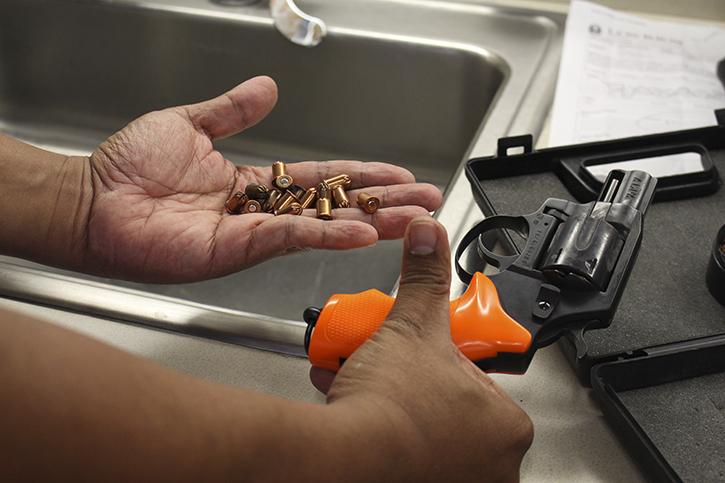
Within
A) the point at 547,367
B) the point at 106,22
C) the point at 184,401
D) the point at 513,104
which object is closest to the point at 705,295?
the point at 547,367

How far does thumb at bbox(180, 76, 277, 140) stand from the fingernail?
1.29 ft

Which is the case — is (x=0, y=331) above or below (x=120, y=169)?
above

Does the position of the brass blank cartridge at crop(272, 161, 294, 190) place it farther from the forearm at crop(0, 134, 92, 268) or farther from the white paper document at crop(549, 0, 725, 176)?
the white paper document at crop(549, 0, 725, 176)

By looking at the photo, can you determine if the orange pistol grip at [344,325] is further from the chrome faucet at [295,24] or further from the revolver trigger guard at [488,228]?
the chrome faucet at [295,24]

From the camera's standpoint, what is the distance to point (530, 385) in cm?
69

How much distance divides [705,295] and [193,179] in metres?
0.53

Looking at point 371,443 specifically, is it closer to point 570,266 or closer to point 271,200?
point 570,266

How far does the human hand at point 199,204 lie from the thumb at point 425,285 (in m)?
0.19

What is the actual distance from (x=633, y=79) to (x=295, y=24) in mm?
480

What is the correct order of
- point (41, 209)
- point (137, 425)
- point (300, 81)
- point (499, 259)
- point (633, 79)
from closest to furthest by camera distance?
point (137, 425) < point (499, 259) < point (41, 209) < point (633, 79) < point (300, 81)

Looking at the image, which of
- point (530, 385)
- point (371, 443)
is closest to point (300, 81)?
point (530, 385)

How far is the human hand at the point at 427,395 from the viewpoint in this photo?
0.51m

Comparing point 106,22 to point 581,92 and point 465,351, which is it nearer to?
point 581,92

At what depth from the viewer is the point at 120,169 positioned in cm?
84
